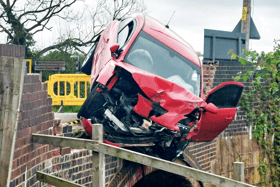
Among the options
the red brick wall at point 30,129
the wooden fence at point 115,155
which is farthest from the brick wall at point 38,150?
the wooden fence at point 115,155

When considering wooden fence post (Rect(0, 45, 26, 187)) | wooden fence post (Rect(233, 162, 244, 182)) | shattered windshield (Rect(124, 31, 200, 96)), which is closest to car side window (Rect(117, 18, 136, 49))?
shattered windshield (Rect(124, 31, 200, 96))

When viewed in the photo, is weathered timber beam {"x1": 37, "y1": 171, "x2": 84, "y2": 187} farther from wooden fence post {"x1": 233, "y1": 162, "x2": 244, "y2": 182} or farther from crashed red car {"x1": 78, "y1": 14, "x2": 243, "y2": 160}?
crashed red car {"x1": 78, "y1": 14, "x2": 243, "y2": 160}

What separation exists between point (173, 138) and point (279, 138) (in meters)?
6.84

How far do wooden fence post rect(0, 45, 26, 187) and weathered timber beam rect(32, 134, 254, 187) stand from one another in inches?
31.8

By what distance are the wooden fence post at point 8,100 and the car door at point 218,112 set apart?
3.55 meters

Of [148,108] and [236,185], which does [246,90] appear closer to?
[148,108]

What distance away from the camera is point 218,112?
695cm

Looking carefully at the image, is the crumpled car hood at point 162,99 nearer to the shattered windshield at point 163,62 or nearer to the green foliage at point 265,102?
the shattered windshield at point 163,62

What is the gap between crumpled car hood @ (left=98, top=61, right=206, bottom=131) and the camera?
21.1 feet

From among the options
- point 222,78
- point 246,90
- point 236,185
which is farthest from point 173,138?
point 246,90

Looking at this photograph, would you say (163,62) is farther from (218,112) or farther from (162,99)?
(218,112)

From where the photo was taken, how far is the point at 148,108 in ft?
21.1

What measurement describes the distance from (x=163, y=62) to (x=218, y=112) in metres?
1.22

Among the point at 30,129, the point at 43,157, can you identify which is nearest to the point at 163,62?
the point at 43,157
